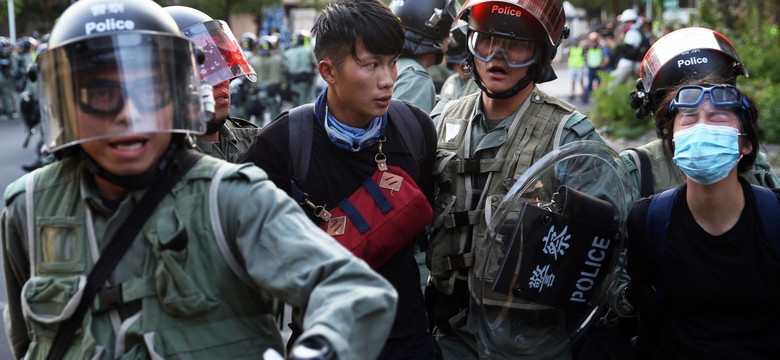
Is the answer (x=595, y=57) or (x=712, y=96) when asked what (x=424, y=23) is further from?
(x=595, y=57)

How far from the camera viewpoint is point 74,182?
2277mm

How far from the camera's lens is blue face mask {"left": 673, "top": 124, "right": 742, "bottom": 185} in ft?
9.70

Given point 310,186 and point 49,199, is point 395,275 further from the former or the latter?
point 49,199

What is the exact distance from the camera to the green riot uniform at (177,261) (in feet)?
6.93

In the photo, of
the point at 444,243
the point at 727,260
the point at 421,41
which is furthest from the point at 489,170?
A: the point at 421,41

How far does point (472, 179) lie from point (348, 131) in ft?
2.01

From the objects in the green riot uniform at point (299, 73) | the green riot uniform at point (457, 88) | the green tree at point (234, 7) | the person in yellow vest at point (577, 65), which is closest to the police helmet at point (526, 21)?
the green riot uniform at point (457, 88)

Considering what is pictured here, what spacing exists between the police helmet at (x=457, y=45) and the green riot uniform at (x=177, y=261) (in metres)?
4.05

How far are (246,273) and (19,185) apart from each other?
2.02ft

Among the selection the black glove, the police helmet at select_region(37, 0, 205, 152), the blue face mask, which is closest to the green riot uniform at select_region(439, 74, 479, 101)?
the blue face mask

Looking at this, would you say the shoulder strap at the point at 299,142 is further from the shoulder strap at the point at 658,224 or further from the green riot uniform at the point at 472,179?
the shoulder strap at the point at 658,224

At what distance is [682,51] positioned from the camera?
366 centimetres

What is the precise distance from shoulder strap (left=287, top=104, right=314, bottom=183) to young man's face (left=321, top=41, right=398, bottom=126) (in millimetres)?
121

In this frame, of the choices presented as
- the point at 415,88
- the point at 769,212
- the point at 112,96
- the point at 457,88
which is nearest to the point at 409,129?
the point at 769,212
